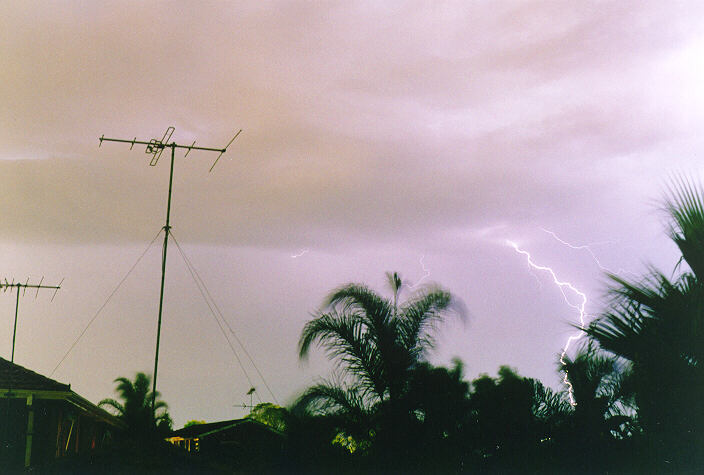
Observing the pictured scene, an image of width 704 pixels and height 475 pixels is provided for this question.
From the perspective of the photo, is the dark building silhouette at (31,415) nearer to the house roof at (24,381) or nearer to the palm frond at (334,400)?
the house roof at (24,381)

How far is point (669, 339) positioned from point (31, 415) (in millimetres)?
12609

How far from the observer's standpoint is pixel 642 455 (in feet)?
18.5

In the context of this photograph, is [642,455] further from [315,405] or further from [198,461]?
[315,405]

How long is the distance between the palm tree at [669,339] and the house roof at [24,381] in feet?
38.8

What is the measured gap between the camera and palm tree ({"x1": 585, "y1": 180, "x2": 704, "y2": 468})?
4.68 meters

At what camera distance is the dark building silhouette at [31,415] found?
43.5ft

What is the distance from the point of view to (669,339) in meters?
4.79

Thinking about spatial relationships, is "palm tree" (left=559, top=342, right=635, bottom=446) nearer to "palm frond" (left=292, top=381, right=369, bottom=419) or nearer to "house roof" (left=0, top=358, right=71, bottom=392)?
"palm frond" (left=292, top=381, right=369, bottom=419)

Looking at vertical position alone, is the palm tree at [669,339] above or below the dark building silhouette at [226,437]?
below

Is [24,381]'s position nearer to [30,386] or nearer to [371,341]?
[30,386]

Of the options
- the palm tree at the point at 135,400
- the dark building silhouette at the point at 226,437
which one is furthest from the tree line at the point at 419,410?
the palm tree at the point at 135,400

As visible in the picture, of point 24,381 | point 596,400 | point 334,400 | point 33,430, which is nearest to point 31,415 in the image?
point 33,430

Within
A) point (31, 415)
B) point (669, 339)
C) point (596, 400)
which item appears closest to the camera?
point (669, 339)

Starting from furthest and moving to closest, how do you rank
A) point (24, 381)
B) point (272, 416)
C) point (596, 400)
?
point (272, 416), point (24, 381), point (596, 400)
